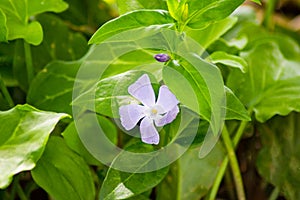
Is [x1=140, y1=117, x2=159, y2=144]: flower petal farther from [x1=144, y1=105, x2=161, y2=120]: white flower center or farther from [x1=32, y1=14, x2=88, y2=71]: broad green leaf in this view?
[x1=32, y1=14, x2=88, y2=71]: broad green leaf

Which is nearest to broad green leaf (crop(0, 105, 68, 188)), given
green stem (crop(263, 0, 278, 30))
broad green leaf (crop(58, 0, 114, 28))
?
broad green leaf (crop(58, 0, 114, 28))

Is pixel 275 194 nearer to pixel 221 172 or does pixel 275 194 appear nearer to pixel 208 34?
pixel 221 172

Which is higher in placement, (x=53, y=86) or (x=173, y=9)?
(x=173, y=9)

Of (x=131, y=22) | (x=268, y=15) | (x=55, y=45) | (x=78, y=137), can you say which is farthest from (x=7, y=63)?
(x=268, y=15)

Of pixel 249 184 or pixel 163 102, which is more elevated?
pixel 163 102

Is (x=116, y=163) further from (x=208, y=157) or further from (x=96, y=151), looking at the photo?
(x=208, y=157)

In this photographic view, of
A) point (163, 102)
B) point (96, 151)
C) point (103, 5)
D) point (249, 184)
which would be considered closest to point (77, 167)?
point (96, 151)
